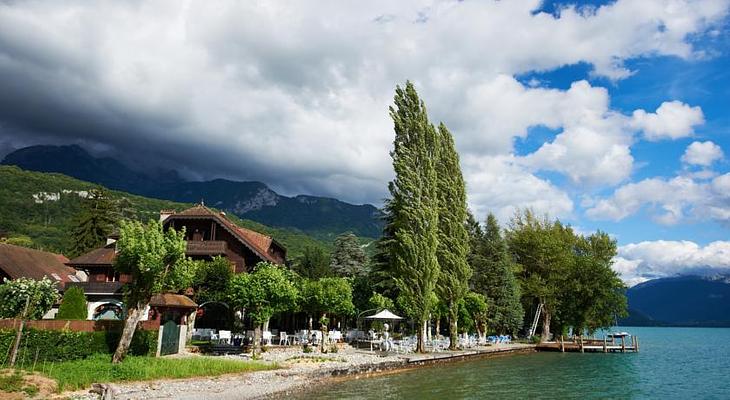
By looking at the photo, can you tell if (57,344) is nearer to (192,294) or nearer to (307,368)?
(307,368)

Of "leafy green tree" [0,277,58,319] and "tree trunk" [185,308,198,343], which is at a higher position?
"leafy green tree" [0,277,58,319]

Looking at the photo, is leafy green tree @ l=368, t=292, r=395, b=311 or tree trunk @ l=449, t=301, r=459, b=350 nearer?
leafy green tree @ l=368, t=292, r=395, b=311

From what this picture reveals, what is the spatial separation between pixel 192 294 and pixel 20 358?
612 inches

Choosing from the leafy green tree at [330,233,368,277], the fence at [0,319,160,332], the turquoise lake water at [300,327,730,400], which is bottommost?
the turquoise lake water at [300,327,730,400]

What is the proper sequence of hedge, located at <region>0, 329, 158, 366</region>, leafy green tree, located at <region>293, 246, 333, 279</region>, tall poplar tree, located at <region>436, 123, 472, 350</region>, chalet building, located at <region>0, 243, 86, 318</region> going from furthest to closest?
leafy green tree, located at <region>293, 246, 333, 279</region> → tall poplar tree, located at <region>436, 123, 472, 350</region> → chalet building, located at <region>0, 243, 86, 318</region> → hedge, located at <region>0, 329, 158, 366</region>

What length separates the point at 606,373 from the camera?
108 feet

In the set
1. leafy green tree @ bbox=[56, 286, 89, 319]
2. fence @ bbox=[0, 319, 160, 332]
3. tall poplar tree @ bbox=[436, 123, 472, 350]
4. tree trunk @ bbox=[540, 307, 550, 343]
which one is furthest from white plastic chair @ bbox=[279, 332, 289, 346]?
tree trunk @ bbox=[540, 307, 550, 343]

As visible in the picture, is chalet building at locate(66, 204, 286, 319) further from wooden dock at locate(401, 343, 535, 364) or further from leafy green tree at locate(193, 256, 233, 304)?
wooden dock at locate(401, 343, 535, 364)

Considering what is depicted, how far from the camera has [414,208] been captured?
1391 inches

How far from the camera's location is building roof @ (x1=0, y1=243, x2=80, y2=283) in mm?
35781

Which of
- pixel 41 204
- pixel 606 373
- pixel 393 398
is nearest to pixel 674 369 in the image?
pixel 606 373

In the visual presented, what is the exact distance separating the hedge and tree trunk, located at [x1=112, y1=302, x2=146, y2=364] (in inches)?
32.7

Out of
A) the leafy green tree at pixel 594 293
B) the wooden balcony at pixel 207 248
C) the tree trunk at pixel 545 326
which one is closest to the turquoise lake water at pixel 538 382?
the leafy green tree at pixel 594 293

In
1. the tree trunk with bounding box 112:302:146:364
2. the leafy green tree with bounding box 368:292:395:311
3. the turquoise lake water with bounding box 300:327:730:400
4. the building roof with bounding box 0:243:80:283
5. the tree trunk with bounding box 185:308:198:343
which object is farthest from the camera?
the building roof with bounding box 0:243:80:283
